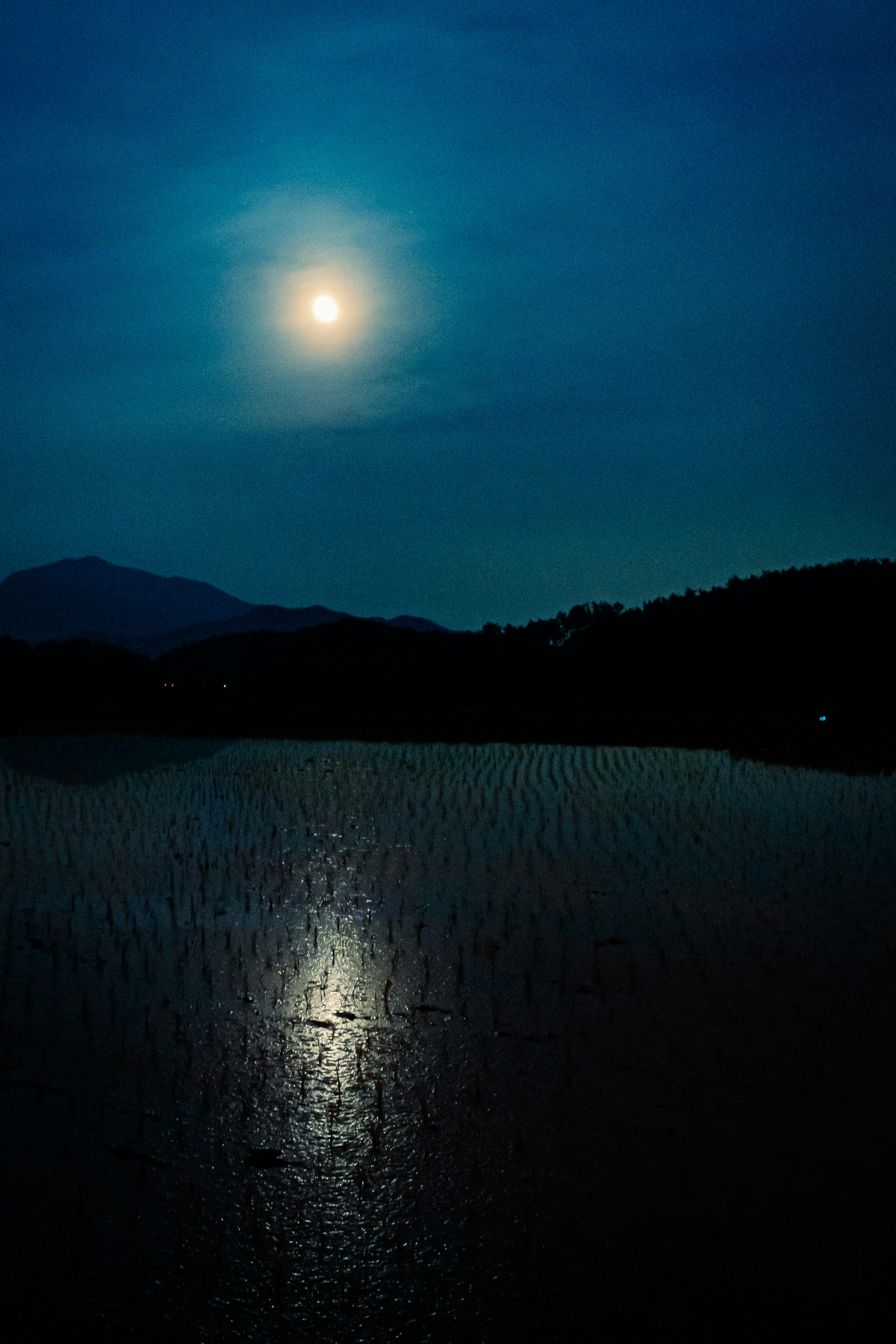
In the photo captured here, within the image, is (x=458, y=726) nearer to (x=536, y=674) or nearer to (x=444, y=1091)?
(x=444, y=1091)

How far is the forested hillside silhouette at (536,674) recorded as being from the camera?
27.3m

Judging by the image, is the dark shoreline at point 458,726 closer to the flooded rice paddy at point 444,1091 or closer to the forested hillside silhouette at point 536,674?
the forested hillside silhouette at point 536,674

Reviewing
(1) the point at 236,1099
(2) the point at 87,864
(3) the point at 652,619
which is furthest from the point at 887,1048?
(3) the point at 652,619

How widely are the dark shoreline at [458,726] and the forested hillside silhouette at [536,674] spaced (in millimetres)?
161

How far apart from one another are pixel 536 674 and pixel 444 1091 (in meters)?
44.6

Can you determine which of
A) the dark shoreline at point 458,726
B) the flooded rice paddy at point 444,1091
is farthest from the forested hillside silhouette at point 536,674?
the flooded rice paddy at point 444,1091

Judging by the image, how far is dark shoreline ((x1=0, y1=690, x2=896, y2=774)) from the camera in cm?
2080

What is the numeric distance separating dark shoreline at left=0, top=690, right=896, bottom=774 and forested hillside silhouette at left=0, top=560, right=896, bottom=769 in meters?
0.16

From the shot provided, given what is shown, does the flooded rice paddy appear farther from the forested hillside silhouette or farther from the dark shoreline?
the forested hillside silhouette

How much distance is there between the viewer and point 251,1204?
367cm

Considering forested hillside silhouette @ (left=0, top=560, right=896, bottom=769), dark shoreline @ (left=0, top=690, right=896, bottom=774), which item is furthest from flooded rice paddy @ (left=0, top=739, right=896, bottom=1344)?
forested hillside silhouette @ (left=0, top=560, right=896, bottom=769)

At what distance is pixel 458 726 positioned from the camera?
25562 mm

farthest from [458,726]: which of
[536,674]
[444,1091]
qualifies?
[536,674]

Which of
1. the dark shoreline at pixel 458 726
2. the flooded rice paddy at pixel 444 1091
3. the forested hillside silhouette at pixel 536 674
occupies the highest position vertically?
the forested hillside silhouette at pixel 536 674
